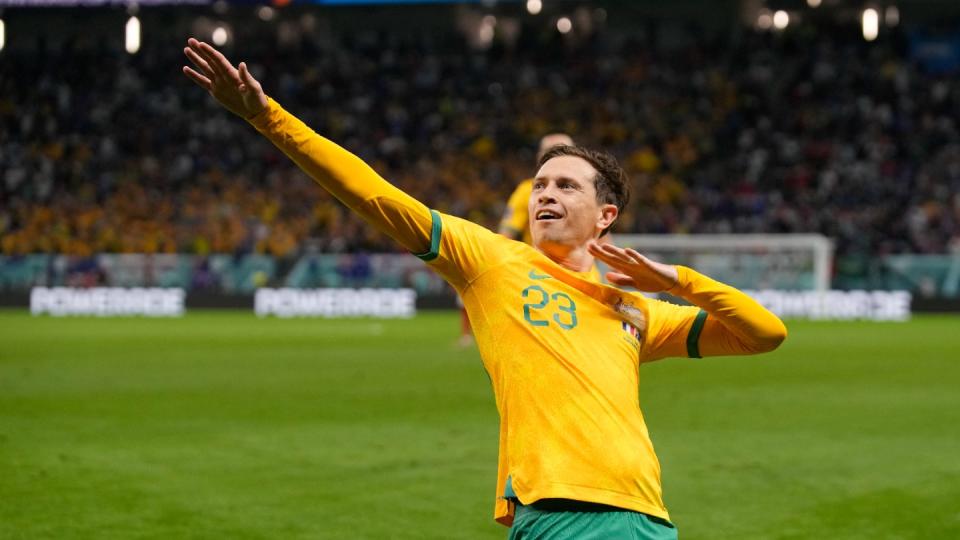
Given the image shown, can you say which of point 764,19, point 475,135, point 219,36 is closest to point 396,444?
point 475,135

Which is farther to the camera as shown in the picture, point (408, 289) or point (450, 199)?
point (450, 199)

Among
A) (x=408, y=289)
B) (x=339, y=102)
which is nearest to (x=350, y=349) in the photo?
(x=408, y=289)

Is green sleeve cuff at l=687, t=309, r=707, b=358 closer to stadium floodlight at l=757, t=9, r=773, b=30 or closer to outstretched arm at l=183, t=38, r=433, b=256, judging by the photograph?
outstretched arm at l=183, t=38, r=433, b=256

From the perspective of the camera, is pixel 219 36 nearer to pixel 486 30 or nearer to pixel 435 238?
pixel 486 30

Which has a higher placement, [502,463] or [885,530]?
[502,463]

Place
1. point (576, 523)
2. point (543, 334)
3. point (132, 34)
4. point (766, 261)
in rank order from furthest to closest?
1. point (132, 34)
2. point (766, 261)
3. point (543, 334)
4. point (576, 523)

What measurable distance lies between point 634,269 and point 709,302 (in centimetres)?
30

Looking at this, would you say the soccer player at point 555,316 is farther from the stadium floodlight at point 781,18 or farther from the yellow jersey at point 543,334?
the stadium floodlight at point 781,18

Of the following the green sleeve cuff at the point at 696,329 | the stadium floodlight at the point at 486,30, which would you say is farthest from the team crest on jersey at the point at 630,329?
the stadium floodlight at the point at 486,30

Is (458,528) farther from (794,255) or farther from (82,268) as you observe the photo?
(82,268)

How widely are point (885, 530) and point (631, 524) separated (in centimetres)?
298

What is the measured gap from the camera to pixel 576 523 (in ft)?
11.1

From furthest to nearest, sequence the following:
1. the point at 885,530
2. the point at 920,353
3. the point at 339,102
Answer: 1. the point at 339,102
2. the point at 920,353
3. the point at 885,530

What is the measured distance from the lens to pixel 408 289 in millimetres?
27922
